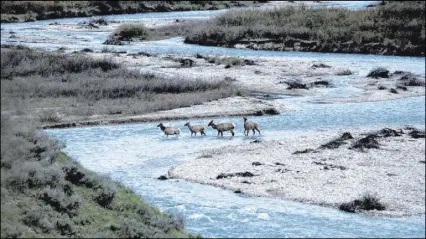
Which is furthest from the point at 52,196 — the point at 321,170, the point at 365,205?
the point at 321,170

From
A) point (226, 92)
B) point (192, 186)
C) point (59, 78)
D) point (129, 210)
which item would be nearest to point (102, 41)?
point (59, 78)

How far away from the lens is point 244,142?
30688 millimetres

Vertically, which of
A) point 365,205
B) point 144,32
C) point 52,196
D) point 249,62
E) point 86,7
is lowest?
point 249,62

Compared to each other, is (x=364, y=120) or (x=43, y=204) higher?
(x=43, y=204)

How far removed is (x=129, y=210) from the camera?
60.6 feet

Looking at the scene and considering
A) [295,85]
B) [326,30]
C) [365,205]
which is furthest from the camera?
[326,30]

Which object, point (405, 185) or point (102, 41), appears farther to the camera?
point (102, 41)

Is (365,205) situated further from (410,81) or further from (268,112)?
(410,81)

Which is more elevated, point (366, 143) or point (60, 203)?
point (60, 203)

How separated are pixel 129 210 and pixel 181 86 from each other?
84.7ft

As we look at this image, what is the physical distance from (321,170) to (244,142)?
240 inches

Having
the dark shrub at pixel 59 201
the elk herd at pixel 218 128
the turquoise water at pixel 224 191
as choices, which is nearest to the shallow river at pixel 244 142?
the turquoise water at pixel 224 191

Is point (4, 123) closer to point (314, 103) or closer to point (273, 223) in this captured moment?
point (273, 223)

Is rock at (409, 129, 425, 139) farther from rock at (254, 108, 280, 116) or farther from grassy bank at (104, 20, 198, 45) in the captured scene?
grassy bank at (104, 20, 198, 45)
